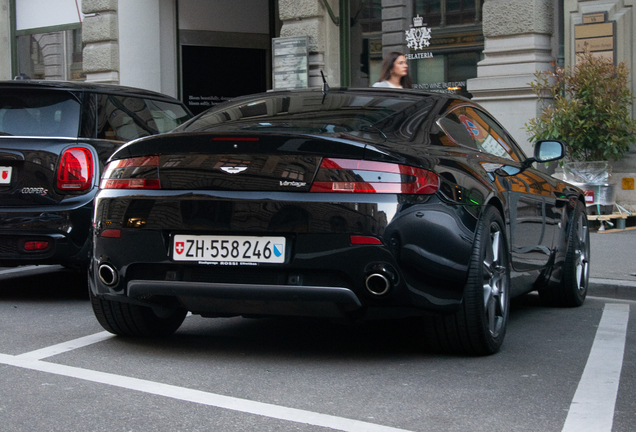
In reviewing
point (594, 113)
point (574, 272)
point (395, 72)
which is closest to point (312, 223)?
point (574, 272)

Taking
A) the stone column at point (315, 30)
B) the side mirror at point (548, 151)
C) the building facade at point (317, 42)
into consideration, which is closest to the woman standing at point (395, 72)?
the side mirror at point (548, 151)

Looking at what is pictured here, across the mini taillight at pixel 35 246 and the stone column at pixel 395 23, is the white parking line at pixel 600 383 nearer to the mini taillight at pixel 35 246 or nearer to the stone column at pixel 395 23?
the mini taillight at pixel 35 246

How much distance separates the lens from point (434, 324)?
4117mm

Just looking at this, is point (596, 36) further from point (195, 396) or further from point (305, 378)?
point (195, 396)

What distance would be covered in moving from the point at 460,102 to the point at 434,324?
1516 millimetres

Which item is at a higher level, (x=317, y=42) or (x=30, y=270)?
(x=317, y=42)

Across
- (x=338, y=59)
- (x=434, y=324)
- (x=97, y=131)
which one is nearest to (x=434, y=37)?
(x=338, y=59)

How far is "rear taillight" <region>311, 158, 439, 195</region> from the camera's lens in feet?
12.4

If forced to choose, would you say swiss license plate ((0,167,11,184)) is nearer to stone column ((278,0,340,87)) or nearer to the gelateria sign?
stone column ((278,0,340,87))

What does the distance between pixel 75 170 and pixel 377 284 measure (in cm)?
288

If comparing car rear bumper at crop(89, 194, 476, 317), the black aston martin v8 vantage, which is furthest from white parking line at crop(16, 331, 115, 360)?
car rear bumper at crop(89, 194, 476, 317)

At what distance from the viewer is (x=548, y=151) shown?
209 inches

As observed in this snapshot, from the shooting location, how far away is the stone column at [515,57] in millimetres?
11672

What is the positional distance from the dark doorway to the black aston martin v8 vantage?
1359cm
